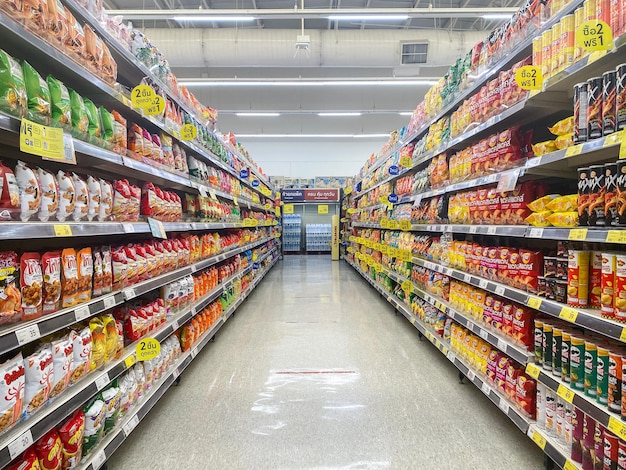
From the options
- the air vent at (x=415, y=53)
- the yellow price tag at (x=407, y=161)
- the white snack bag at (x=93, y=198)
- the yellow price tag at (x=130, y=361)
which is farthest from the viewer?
the air vent at (x=415, y=53)

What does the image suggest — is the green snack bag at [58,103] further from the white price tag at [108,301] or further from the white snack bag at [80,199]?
the white price tag at [108,301]

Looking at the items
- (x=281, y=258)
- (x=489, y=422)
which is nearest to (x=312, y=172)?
(x=281, y=258)

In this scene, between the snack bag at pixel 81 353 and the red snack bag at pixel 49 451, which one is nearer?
the red snack bag at pixel 49 451

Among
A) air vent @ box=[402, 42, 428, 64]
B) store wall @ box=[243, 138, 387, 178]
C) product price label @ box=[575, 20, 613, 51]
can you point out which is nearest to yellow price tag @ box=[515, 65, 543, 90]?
product price label @ box=[575, 20, 613, 51]

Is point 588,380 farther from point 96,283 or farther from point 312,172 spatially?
point 312,172

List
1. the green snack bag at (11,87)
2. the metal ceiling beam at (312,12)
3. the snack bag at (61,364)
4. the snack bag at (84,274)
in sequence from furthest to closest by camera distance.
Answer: the metal ceiling beam at (312,12), the snack bag at (84,274), the snack bag at (61,364), the green snack bag at (11,87)

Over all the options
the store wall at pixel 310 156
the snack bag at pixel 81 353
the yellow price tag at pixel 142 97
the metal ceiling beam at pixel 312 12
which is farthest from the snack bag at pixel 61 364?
the store wall at pixel 310 156

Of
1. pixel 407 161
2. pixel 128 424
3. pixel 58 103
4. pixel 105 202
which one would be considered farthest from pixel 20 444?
pixel 407 161

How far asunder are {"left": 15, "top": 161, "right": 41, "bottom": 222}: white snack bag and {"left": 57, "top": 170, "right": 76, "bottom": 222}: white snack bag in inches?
6.7

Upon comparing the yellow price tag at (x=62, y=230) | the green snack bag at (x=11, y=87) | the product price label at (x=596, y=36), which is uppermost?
the product price label at (x=596, y=36)

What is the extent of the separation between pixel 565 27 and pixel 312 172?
13531 millimetres

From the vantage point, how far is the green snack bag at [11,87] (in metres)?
1.25

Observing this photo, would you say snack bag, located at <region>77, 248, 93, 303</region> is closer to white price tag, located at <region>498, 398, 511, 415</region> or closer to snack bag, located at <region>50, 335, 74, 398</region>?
snack bag, located at <region>50, 335, 74, 398</region>

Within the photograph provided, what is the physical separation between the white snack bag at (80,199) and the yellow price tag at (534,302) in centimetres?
217
